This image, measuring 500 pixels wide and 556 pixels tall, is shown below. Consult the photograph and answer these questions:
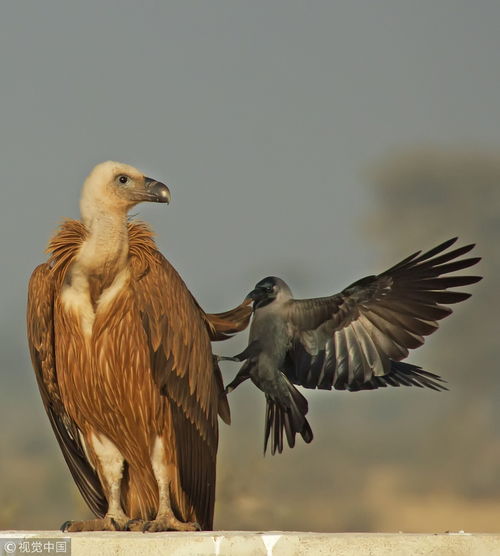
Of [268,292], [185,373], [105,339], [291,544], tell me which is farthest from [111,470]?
[268,292]

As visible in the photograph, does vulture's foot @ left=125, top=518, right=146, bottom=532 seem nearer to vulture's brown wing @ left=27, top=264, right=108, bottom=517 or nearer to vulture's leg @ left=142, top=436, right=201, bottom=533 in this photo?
vulture's leg @ left=142, top=436, right=201, bottom=533

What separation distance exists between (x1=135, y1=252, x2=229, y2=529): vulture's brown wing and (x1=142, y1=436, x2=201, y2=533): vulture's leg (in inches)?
3.1

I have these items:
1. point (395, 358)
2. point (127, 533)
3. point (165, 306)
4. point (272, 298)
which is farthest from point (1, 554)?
point (395, 358)

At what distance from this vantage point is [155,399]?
265 inches

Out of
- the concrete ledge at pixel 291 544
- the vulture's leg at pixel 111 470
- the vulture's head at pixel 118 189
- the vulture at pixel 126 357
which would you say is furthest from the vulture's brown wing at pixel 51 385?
the concrete ledge at pixel 291 544

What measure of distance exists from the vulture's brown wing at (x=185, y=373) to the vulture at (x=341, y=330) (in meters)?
0.44

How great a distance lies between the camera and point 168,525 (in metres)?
6.73

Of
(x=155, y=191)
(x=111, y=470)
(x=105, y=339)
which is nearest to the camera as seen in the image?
(x=105, y=339)

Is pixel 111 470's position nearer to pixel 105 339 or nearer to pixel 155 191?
pixel 105 339

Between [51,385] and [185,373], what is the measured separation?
0.87 m

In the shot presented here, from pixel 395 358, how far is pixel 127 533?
2.17 metres

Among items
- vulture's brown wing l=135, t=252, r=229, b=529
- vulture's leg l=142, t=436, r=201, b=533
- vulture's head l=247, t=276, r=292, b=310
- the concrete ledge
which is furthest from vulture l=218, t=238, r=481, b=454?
the concrete ledge

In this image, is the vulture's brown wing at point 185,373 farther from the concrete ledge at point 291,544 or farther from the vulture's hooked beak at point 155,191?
the concrete ledge at point 291,544

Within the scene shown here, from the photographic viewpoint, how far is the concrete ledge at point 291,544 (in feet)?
20.1
